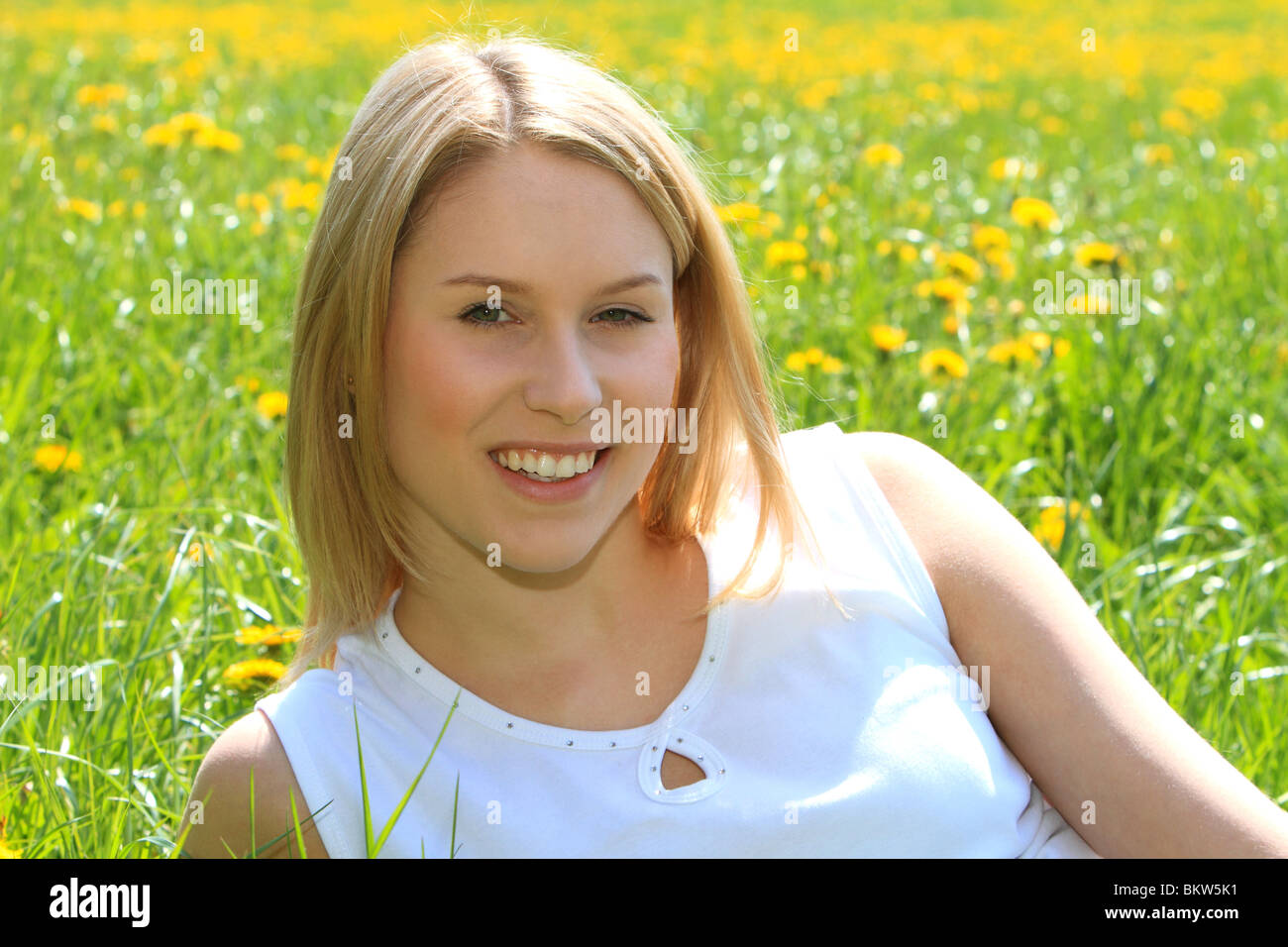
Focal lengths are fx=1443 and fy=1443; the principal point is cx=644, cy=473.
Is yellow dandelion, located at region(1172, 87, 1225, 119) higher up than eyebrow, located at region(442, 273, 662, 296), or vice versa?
yellow dandelion, located at region(1172, 87, 1225, 119)

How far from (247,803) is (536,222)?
62 centimetres

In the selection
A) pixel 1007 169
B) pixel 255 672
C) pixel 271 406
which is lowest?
pixel 255 672

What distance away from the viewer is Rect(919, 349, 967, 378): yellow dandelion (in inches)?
111

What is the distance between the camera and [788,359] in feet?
9.47

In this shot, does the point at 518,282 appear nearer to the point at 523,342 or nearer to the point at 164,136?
the point at 523,342

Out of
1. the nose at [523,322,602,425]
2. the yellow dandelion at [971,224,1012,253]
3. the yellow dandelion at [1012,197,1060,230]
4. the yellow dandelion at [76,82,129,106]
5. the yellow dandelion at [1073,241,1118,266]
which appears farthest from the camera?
the yellow dandelion at [76,82,129,106]

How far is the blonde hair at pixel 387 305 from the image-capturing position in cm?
145

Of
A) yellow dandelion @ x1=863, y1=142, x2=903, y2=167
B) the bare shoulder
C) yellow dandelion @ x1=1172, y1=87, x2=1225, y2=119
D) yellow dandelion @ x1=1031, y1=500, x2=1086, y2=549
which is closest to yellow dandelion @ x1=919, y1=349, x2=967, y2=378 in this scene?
yellow dandelion @ x1=1031, y1=500, x2=1086, y2=549

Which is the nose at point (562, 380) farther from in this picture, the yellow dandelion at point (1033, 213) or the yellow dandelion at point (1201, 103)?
the yellow dandelion at point (1201, 103)

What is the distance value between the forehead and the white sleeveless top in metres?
0.39

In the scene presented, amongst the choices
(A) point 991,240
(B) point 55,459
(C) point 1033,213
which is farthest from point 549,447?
(C) point 1033,213

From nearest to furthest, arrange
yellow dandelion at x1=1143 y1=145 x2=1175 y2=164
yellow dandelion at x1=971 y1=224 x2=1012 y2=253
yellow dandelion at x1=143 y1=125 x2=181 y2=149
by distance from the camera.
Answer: yellow dandelion at x1=971 y1=224 x2=1012 y2=253
yellow dandelion at x1=143 y1=125 x2=181 y2=149
yellow dandelion at x1=1143 y1=145 x2=1175 y2=164

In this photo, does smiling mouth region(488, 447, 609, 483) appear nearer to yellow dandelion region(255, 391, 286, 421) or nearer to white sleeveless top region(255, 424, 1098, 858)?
white sleeveless top region(255, 424, 1098, 858)
